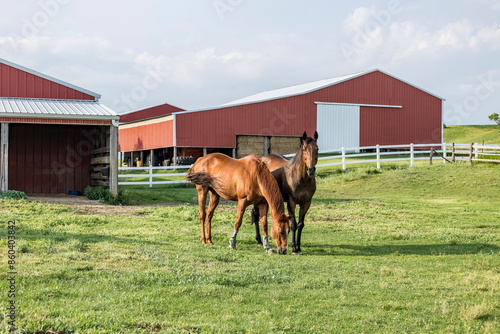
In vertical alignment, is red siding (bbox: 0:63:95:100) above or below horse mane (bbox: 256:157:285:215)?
above

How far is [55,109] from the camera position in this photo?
65.8 feet

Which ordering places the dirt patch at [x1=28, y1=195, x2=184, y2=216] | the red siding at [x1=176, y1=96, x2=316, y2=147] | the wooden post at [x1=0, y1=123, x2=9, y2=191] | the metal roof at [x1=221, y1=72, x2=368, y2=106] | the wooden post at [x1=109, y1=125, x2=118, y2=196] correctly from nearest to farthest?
the dirt patch at [x1=28, y1=195, x2=184, y2=216] → the wooden post at [x1=0, y1=123, x2=9, y2=191] → the wooden post at [x1=109, y1=125, x2=118, y2=196] → the red siding at [x1=176, y1=96, x2=316, y2=147] → the metal roof at [x1=221, y1=72, x2=368, y2=106]

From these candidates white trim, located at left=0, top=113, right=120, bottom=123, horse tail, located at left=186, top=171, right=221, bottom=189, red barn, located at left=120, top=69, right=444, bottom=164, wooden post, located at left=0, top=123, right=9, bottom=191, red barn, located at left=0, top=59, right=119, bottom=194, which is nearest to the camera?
horse tail, located at left=186, top=171, right=221, bottom=189

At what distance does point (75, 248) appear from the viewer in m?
8.84

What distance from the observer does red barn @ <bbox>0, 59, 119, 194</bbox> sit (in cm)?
2180

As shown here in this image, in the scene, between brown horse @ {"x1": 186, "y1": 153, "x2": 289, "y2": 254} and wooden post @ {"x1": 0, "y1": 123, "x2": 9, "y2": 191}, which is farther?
wooden post @ {"x1": 0, "y1": 123, "x2": 9, "y2": 191}

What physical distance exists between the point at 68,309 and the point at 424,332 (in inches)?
138

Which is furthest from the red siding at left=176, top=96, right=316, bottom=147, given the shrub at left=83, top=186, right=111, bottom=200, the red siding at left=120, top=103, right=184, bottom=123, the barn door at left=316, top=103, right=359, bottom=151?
the red siding at left=120, top=103, right=184, bottom=123

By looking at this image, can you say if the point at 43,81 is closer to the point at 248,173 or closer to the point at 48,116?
the point at 48,116

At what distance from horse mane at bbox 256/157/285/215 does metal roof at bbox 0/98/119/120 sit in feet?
36.5

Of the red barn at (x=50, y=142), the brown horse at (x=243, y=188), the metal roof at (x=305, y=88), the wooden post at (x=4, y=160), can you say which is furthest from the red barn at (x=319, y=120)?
the brown horse at (x=243, y=188)

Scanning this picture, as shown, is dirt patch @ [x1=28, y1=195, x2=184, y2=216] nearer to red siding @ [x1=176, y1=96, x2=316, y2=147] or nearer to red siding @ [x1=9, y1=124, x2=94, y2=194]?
red siding @ [x1=9, y1=124, x2=94, y2=194]

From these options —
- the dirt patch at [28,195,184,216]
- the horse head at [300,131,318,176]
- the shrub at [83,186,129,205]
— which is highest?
the horse head at [300,131,318,176]

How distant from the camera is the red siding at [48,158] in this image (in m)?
22.0
